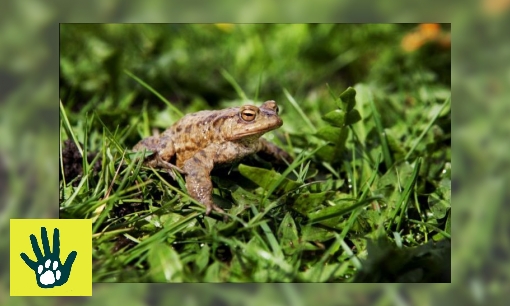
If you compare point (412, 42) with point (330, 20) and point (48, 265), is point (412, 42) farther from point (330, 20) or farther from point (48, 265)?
point (48, 265)

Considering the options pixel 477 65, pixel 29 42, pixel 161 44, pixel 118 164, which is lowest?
pixel 118 164

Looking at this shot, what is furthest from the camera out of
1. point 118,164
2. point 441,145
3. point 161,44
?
point 161,44

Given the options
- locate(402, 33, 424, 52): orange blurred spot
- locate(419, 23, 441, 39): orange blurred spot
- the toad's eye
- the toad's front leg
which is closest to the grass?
the toad's front leg

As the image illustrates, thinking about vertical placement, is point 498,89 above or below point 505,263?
above

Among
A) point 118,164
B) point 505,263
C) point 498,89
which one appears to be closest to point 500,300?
point 505,263

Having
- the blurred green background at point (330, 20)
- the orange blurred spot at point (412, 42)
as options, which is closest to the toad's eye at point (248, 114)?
the blurred green background at point (330, 20)

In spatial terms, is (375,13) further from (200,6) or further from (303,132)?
(303,132)

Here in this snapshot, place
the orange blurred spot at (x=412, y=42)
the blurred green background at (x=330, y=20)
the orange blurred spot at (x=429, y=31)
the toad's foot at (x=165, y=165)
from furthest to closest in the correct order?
the orange blurred spot at (x=412, y=42)
the orange blurred spot at (x=429, y=31)
the toad's foot at (x=165, y=165)
the blurred green background at (x=330, y=20)

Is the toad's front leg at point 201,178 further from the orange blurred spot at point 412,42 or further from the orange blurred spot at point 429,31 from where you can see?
the orange blurred spot at point 412,42
